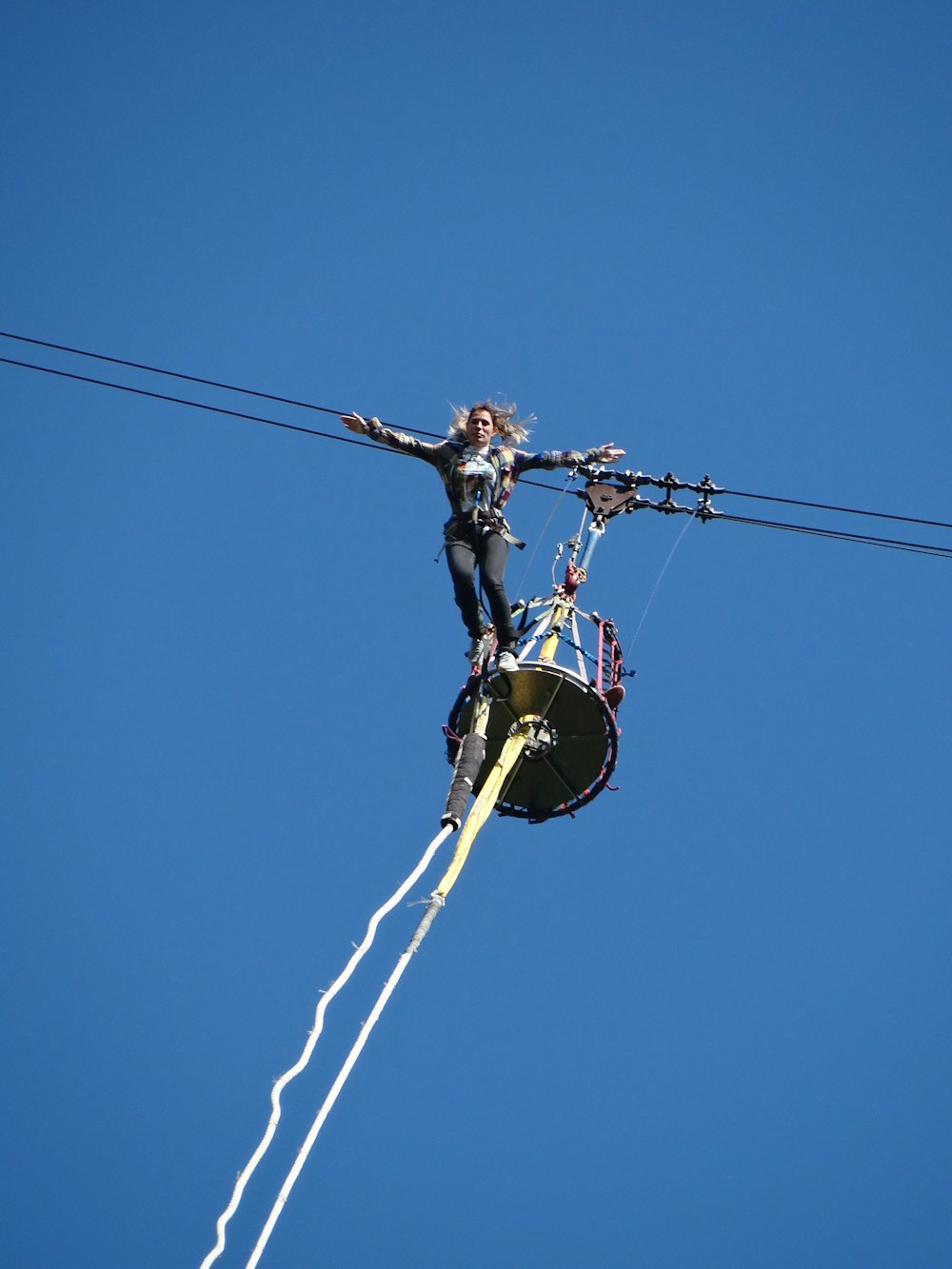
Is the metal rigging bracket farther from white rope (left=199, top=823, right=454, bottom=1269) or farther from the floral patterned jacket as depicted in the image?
white rope (left=199, top=823, right=454, bottom=1269)

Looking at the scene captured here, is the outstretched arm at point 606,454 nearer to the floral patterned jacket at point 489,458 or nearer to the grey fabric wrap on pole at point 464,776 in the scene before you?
the floral patterned jacket at point 489,458

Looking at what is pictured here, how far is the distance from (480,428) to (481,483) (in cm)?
48

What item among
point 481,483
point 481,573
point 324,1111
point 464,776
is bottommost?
point 324,1111

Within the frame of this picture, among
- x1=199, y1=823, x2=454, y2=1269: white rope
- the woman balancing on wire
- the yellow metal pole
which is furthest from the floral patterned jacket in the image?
x1=199, y1=823, x2=454, y2=1269: white rope

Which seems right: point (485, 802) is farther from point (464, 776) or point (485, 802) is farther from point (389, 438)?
point (389, 438)

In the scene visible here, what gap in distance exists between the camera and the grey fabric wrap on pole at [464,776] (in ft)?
24.6

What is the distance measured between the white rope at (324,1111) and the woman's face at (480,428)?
4645 millimetres

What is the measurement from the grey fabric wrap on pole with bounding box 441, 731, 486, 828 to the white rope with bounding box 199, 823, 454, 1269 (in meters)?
0.80

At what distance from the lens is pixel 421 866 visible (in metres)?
6.45

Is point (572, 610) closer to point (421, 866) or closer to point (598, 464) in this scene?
point (598, 464)

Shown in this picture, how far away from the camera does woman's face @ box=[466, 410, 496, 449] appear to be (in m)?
9.76

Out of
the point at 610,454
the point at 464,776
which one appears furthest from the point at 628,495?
the point at 464,776

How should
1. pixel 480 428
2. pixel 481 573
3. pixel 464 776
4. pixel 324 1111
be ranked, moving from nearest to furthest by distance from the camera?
1. pixel 324 1111
2. pixel 464 776
3. pixel 481 573
4. pixel 480 428

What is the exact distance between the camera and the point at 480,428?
976 centimetres
